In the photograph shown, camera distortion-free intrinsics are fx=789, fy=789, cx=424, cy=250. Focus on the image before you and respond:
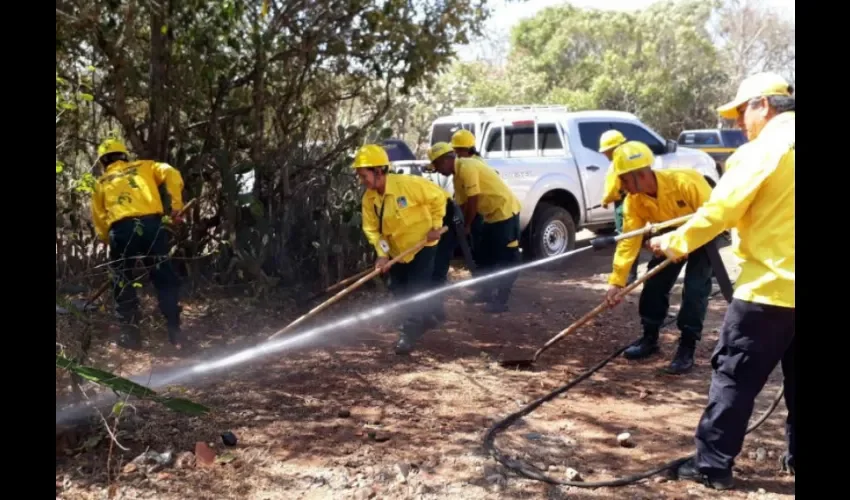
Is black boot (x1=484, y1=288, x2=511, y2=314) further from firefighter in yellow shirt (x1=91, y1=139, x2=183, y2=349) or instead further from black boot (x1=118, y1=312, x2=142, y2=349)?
black boot (x1=118, y1=312, x2=142, y2=349)

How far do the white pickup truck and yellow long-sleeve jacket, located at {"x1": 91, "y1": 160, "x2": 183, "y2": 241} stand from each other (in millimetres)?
4444

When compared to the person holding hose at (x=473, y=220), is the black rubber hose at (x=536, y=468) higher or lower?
lower

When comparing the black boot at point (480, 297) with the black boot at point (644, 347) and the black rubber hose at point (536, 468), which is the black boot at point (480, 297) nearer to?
the black boot at point (644, 347)

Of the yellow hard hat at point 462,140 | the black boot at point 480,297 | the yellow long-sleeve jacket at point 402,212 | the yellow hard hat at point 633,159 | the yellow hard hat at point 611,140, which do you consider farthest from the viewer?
the black boot at point 480,297

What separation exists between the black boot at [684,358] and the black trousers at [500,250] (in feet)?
7.09

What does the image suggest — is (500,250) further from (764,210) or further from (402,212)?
(764,210)

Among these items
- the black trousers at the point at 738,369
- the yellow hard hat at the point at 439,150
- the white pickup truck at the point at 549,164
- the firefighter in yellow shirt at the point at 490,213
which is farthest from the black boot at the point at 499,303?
the black trousers at the point at 738,369

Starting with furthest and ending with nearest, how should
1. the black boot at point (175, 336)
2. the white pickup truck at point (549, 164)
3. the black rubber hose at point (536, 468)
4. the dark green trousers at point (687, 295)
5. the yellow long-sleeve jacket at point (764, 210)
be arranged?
the white pickup truck at point (549, 164) < the black boot at point (175, 336) < the dark green trousers at point (687, 295) < the black rubber hose at point (536, 468) < the yellow long-sleeve jacket at point (764, 210)

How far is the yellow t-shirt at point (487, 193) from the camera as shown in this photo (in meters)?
7.32

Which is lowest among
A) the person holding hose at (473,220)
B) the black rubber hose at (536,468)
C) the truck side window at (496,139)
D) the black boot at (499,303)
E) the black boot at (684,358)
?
the black rubber hose at (536,468)

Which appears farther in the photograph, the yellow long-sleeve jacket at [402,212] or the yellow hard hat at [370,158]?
the yellow long-sleeve jacket at [402,212]

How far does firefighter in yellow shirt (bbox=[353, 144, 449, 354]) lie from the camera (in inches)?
233

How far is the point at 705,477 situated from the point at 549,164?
6432 millimetres
